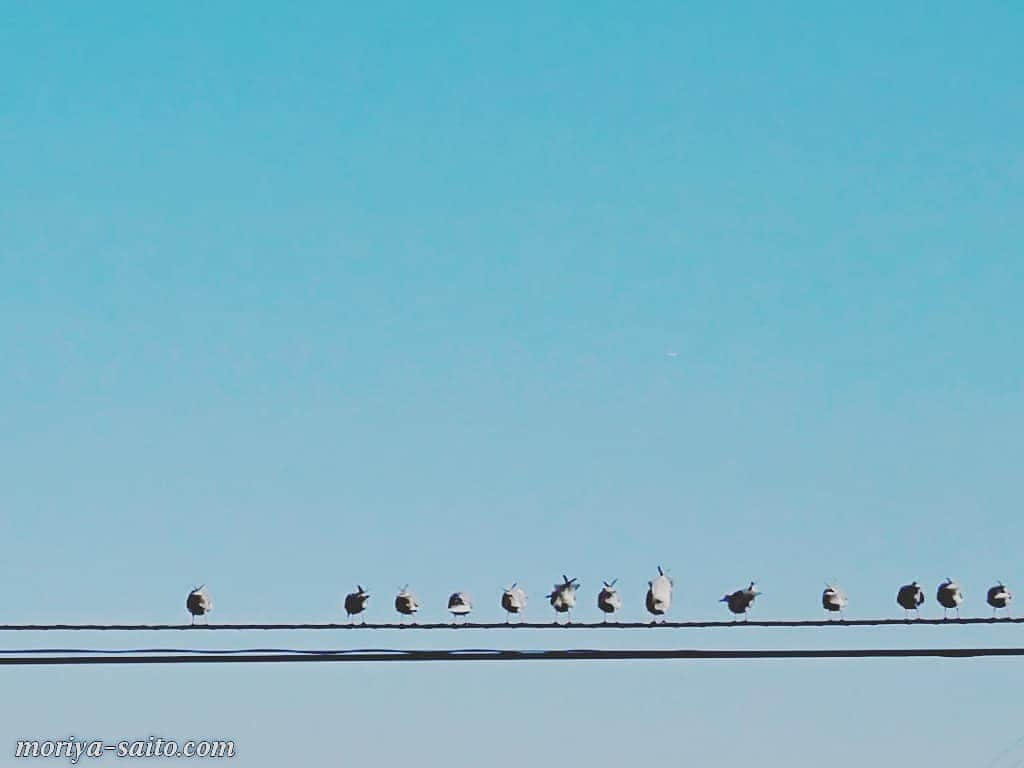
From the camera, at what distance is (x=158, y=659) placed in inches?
1181

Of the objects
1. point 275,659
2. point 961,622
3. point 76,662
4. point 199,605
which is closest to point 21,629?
point 76,662

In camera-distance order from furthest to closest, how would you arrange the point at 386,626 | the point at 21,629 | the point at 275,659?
the point at 386,626, the point at 21,629, the point at 275,659

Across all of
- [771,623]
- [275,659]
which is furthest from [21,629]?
[771,623]

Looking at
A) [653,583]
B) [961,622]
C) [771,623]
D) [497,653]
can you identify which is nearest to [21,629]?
[497,653]

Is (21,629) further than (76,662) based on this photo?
Yes

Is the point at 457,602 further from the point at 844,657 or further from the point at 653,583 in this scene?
the point at 844,657

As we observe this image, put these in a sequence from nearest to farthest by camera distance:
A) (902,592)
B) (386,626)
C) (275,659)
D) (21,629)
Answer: (275,659), (21,629), (386,626), (902,592)

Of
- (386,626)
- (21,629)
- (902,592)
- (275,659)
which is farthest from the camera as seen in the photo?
(902,592)

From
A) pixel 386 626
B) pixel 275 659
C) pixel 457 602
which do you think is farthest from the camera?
pixel 457 602

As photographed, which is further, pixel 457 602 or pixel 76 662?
pixel 457 602

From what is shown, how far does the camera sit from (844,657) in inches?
1198

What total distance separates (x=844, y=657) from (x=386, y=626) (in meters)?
7.33

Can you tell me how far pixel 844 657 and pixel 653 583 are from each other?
22.5 meters

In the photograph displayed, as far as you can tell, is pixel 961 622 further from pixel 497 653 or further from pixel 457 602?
pixel 457 602
